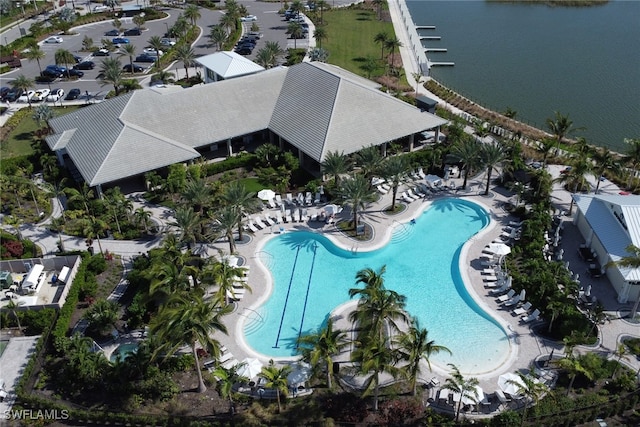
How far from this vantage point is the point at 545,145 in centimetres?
4656

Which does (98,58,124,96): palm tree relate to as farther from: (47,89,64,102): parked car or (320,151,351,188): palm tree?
(320,151,351,188): palm tree

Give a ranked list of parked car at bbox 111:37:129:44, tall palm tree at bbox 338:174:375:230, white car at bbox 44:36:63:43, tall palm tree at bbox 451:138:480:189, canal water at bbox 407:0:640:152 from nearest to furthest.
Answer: tall palm tree at bbox 338:174:375:230 → tall palm tree at bbox 451:138:480:189 → canal water at bbox 407:0:640:152 → white car at bbox 44:36:63:43 → parked car at bbox 111:37:129:44

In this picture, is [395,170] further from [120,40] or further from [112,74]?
[120,40]

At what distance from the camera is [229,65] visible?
64312 millimetres

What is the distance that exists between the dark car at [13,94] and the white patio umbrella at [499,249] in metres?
58.5

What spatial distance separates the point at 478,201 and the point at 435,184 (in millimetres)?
4151

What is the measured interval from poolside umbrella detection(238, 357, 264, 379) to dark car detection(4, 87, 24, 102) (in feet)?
176

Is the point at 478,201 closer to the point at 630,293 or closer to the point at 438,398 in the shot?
the point at 630,293

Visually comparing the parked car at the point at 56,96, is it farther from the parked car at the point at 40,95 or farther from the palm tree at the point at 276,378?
the palm tree at the point at 276,378

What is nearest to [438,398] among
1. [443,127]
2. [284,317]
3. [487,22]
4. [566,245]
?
[284,317]

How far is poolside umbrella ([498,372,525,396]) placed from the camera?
2838 cm

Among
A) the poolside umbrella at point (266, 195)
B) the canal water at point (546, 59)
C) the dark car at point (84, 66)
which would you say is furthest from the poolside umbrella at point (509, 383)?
the dark car at point (84, 66)

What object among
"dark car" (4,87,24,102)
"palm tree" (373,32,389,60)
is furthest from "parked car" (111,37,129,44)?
"palm tree" (373,32,389,60)

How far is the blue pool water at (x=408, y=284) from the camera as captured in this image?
3312cm
